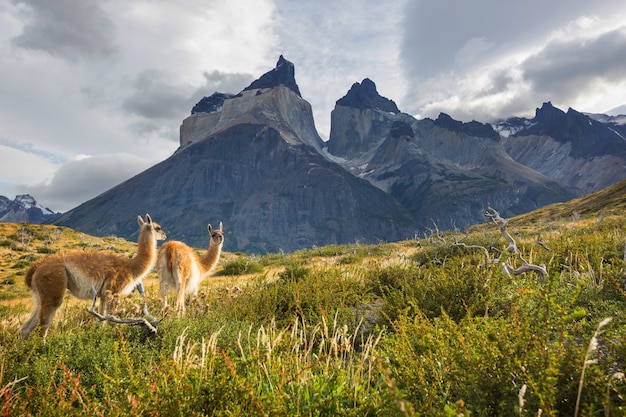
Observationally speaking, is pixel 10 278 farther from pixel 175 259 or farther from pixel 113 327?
pixel 113 327

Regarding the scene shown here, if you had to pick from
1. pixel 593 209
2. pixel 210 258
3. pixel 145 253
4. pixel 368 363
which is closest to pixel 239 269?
pixel 210 258

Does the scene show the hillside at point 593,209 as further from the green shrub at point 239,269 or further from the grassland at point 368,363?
the grassland at point 368,363

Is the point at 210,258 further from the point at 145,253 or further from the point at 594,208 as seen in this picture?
the point at 594,208

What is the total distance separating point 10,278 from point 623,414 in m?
24.8

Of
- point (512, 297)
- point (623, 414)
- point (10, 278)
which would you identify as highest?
point (512, 297)

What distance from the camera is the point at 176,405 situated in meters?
2.38

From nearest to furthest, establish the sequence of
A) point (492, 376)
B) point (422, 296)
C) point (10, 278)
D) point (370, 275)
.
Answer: point (492, 376) → point (422, 296) → point (370, 275) → point (10, 278)

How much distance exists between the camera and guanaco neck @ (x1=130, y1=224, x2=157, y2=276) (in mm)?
7512

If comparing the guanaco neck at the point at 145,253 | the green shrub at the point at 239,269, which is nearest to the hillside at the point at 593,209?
the green shrub at the point at 239,269

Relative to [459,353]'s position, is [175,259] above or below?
above

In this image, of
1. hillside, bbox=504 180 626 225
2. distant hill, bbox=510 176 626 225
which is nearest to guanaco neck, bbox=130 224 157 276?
hillside, bbox=504 180 626 225

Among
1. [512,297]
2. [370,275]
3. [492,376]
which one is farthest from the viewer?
[370,275]

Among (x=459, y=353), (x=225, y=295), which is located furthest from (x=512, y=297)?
(x=225, y=295)

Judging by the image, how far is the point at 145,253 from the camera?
776 cm
